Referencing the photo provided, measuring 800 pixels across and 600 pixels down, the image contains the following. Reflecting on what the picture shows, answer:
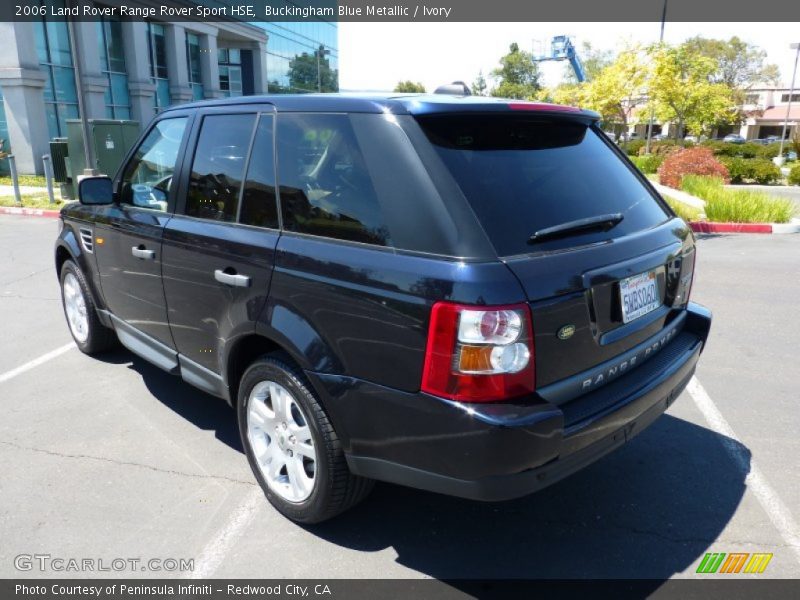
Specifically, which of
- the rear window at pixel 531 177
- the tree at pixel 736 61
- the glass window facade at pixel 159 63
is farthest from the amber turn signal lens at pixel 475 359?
the tree at pixel 736 61

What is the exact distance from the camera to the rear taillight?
7.16 feet

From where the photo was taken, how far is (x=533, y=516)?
3.10 m

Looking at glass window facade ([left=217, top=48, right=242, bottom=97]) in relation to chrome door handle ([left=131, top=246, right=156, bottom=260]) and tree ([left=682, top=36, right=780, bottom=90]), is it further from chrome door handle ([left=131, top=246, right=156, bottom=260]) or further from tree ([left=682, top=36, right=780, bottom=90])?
tree ([left=682, top=36, right=780, bottom=90])

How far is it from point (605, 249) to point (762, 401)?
260cm

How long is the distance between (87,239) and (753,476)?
4621mm

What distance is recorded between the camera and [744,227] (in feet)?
37.6

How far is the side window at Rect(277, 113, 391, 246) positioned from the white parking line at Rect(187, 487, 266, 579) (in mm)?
1450

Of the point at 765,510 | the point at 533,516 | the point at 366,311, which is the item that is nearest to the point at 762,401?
the point at 765,510

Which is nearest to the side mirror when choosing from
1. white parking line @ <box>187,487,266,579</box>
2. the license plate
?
white parking line @ <box>187,487,266,579</box>

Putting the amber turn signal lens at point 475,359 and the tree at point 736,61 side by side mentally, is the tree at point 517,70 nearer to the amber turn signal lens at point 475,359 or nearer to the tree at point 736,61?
the tree at point 736,61

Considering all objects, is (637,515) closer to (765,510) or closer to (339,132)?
(765,510)

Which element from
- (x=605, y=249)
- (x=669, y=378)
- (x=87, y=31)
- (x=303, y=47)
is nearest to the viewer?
(x=605, y=249)

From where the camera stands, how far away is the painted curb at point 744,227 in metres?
11.3

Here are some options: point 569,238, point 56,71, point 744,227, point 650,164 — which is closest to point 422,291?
point 569,238
